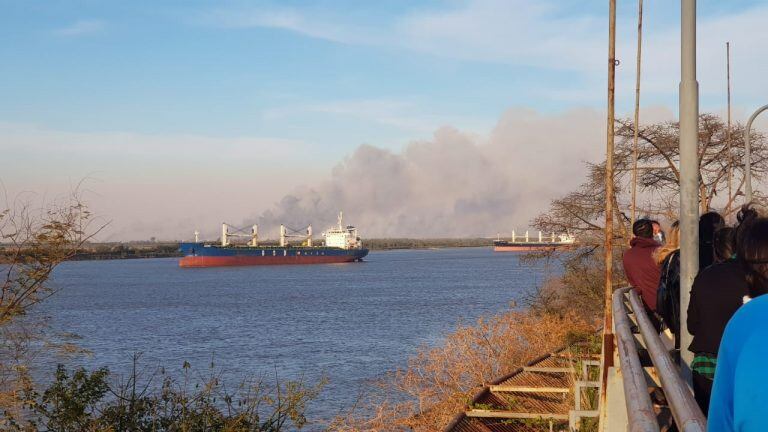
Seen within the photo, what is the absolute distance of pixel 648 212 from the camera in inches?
1238

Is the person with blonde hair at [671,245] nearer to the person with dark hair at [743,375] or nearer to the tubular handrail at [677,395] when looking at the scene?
the tubular handrail at [677,395]

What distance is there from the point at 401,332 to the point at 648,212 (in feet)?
50.4

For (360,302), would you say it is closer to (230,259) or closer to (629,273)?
(629,273)

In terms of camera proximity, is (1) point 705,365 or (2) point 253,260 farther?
(2) point 253,260

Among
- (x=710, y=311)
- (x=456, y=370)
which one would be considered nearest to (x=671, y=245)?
(x=710, y=311)

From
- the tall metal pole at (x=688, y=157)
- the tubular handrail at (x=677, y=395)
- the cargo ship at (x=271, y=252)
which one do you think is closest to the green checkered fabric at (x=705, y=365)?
the tubular handrail at (x=677, y=395)

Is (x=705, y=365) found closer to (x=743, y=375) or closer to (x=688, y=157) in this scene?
(x=743, y=375)

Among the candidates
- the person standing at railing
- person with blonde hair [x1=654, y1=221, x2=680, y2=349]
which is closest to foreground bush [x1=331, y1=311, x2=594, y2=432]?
the person standing at railing

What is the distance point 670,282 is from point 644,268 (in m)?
1.06

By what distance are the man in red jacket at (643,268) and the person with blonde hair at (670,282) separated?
400mm

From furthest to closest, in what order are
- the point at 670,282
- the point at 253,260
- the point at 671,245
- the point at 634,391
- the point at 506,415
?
the point at 253,260 → the point at 506,415 → the point at 671,245 → the point at 670,282 → the point at 634,391

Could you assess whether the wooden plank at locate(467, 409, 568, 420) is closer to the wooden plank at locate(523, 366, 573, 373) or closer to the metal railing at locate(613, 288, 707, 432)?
the wooden plank at locate(523, 366, 573, 373)

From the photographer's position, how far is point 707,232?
24.3ft

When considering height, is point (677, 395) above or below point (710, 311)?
below
